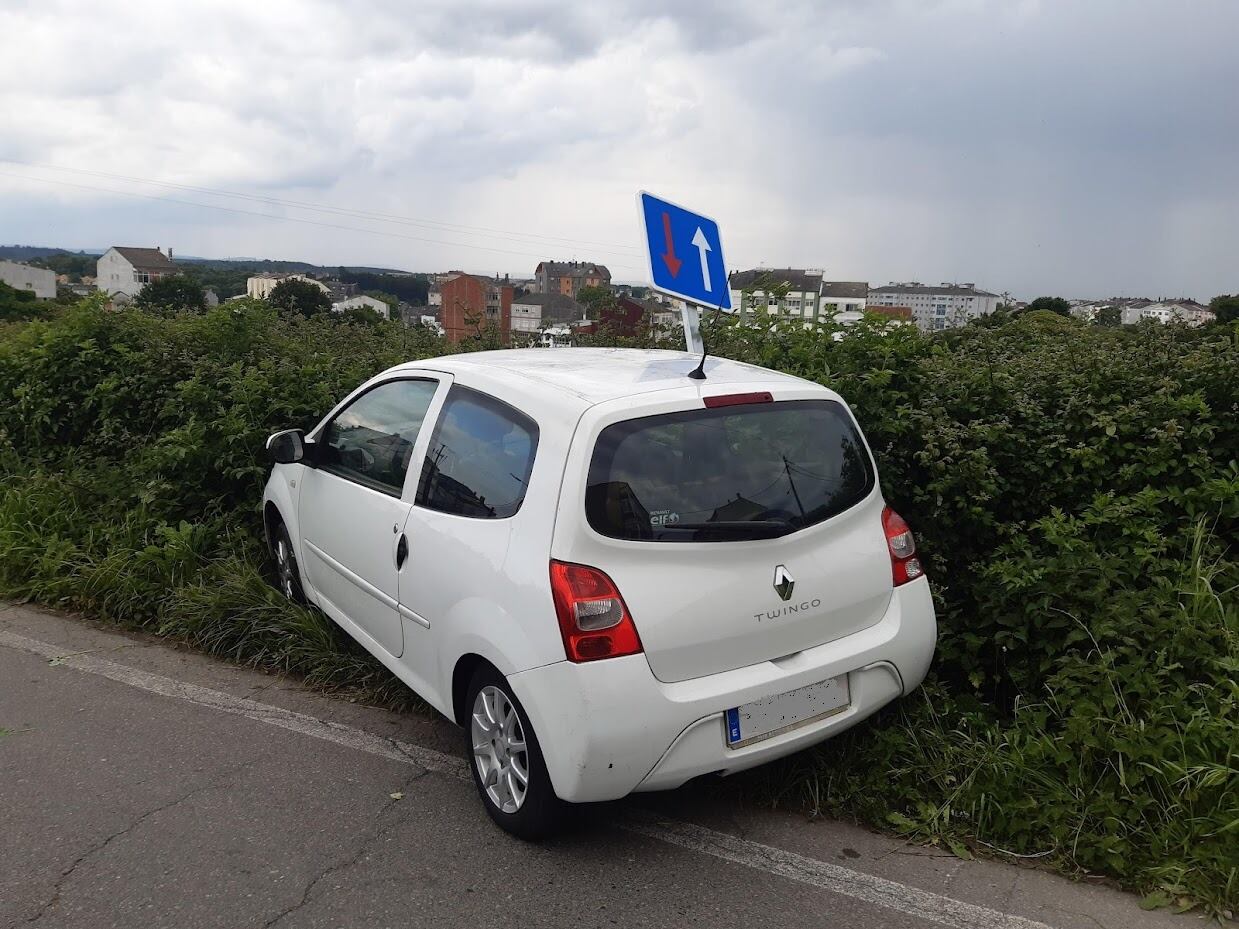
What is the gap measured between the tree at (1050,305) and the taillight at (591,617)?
17.3 ft

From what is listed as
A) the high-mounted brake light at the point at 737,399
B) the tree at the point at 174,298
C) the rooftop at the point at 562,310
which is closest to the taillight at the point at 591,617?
the high-mounted brake light at the point at 737,399

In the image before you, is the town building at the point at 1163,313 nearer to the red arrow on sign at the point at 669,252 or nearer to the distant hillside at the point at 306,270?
the red arrow on sign at the point at 669,252

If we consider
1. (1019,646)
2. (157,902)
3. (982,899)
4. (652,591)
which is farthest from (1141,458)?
(157,902)

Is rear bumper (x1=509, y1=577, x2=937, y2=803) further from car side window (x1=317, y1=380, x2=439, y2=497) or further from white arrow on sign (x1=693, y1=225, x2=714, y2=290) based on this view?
white arrow on sign (x1=693, y1=225, x2=714, y2=290)

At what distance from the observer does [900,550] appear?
12.0 ft

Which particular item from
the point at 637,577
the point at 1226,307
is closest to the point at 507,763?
the point at 637,577

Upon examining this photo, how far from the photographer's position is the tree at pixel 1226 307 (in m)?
5.58

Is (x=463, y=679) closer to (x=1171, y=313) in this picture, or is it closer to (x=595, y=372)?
(x=595, y=372)

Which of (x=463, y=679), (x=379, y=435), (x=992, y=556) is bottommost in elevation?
(x=463, y=679)

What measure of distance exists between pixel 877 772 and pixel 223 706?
3.04m

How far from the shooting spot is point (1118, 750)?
3.21m

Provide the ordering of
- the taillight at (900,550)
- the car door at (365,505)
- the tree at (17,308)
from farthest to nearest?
the tree at (17,308) < the car door at (365,505) < the taillight at (900,550)

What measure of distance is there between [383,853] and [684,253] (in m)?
3.20

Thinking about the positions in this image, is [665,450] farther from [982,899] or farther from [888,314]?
[888,314]
